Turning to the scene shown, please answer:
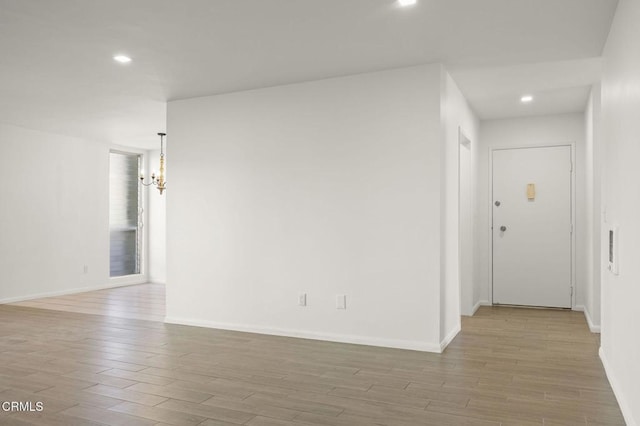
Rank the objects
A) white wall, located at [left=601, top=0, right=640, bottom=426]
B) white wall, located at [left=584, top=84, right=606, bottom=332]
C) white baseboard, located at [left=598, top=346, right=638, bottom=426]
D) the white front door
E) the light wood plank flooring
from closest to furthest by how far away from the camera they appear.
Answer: white wall, located at [left=601, top=0, right=640, bottom=426] < white baseboard, located at [left=598, top=346, right=638, bottom=426] < white wall, located at [left=584, top=84, right=606, bottom=332] < the light wood plank flooring < the white front door

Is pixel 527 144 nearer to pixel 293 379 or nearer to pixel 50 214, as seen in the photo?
pixel 293 379

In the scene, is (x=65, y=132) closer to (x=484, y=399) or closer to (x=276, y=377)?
(x=276, y=377)

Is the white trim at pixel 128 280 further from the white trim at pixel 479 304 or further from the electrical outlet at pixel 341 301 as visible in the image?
the white trim at pixel 479 304

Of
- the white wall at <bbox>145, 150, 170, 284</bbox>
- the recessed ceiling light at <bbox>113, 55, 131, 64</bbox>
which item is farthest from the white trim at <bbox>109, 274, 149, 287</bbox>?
the recessed ceiling light at <bbox>113, 55, 131, 64</bbox>

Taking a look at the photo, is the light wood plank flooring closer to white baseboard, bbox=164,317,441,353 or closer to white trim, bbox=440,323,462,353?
white baseboard, bbox=164,317,441,353

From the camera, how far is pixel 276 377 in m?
3.65

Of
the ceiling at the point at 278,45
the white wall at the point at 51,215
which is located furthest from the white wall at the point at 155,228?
the ceiling at the point at 278,45

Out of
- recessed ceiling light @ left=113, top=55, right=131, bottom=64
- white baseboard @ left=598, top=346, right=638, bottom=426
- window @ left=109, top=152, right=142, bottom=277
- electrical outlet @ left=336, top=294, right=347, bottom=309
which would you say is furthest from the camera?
window @ left=109, top=152, right=142, bottom=277

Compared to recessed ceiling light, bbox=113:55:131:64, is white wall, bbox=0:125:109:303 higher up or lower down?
lower down

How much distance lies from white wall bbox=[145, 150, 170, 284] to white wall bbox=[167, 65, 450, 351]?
13.6 ft

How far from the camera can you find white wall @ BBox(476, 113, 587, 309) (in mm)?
6441

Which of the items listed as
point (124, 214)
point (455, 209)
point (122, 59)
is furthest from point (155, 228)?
point (455, 209)

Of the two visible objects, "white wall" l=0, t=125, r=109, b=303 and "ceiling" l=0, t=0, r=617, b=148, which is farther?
"white wall" l=0, t=125, r=109, b=303

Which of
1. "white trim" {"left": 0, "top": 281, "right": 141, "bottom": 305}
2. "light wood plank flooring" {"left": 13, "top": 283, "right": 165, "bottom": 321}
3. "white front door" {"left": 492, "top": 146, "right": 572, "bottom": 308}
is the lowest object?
"light wood plank flooring" {"left": 13, "top": 283, "right": 165, "bottom": 321}
